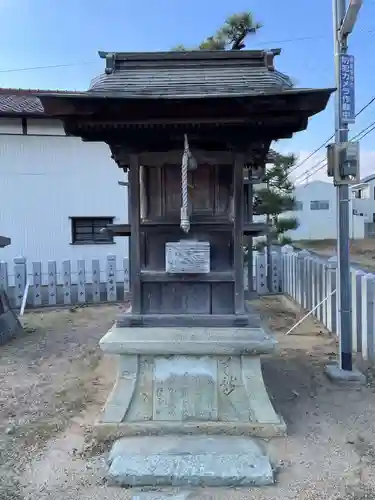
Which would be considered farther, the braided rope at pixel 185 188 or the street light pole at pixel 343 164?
the street light pole at pixel 343 164

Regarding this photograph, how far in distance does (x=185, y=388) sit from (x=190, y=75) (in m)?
2.77

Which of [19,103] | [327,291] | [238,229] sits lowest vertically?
[327,291]

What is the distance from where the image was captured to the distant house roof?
458 inches

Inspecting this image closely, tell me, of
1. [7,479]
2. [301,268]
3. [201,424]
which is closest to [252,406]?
[201,424]

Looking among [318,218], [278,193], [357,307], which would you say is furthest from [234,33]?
[318,218]

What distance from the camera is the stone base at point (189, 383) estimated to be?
3.58 meters

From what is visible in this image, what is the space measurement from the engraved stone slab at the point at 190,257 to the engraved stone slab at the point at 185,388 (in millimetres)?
777

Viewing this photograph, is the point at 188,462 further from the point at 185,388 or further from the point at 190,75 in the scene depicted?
the point at 190,75

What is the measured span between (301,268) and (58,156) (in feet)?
26.7

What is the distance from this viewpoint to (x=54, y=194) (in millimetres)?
12914

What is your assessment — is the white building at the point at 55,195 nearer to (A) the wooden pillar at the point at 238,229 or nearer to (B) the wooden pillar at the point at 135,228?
(B) the wooden pillar at the point at 135,228

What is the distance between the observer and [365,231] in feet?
118

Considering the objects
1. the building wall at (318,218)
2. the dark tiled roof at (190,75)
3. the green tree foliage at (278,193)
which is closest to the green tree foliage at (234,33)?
the green tree foliage at (278,193)

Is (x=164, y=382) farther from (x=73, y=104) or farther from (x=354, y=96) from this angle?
(x=354, y=96)
